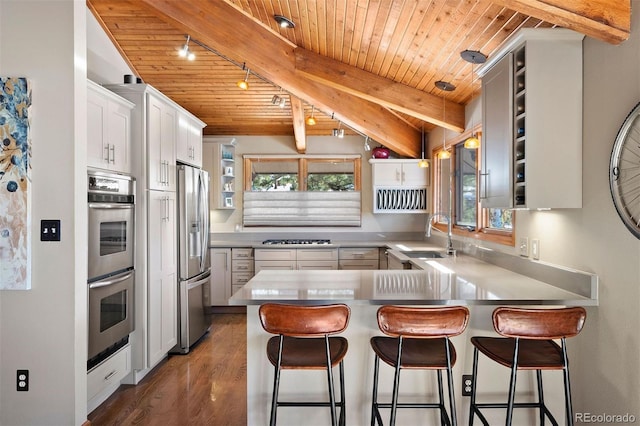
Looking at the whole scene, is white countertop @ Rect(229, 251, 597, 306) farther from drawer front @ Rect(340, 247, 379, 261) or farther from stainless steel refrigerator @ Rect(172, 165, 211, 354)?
drawer front @ Rect(340, 247, 379, 261)

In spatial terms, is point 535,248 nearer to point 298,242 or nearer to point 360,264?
point 360,264

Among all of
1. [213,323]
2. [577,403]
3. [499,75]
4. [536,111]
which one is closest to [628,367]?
[577,403]

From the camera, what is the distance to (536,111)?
2.21m

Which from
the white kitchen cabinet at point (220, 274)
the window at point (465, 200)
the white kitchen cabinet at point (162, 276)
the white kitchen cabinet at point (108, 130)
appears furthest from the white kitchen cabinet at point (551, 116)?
the white kitchen cabinet at point (220, 274)

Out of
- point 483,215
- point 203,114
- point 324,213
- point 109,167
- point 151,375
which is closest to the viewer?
point 109,167

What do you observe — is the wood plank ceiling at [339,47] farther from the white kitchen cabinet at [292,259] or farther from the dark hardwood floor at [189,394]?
the dark hardwood floor at [189,394]

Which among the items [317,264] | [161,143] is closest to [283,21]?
[161,143]

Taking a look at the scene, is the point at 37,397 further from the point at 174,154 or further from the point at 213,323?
the point at 213,323

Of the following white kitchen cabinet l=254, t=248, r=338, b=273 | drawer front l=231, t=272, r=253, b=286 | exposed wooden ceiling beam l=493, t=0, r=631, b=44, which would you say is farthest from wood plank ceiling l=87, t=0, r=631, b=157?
drawer front l=231, t=272, r=253, b=286

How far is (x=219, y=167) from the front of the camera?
5.45 meters

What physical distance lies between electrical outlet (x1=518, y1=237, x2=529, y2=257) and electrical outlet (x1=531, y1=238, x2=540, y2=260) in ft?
0.21

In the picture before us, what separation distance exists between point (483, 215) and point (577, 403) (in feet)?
5.77

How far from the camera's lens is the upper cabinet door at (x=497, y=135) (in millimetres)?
2363

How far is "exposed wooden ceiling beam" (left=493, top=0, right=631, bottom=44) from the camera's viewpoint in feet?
5.59
